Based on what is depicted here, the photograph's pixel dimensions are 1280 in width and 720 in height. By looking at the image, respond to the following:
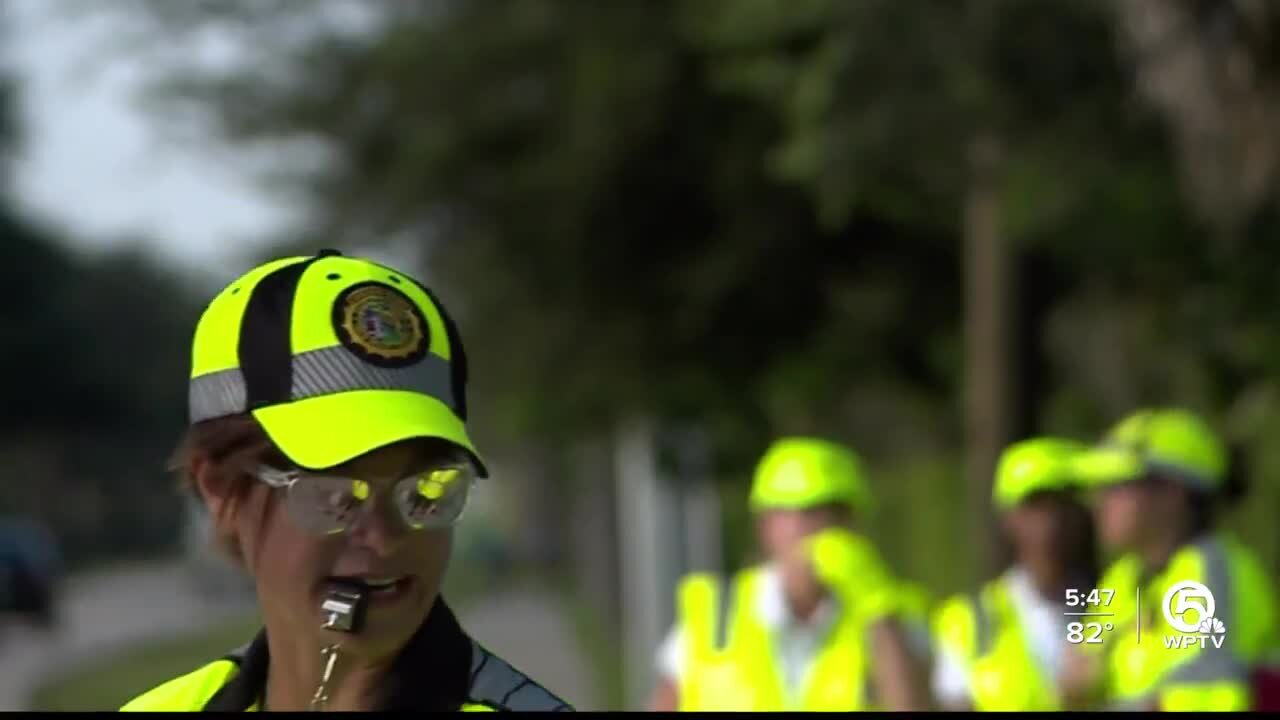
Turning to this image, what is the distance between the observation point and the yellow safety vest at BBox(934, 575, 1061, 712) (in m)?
4.63

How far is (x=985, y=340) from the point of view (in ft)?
31.1

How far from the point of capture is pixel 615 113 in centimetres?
1227

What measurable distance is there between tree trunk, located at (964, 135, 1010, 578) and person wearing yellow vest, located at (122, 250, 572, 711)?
22.3ft

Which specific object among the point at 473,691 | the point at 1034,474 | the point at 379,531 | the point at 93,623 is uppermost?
the point at 93,623

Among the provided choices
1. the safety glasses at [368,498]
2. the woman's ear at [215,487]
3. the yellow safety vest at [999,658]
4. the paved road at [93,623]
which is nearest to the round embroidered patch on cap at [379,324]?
the safety glasses at [368,498]

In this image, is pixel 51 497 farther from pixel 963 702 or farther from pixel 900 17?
pixel 963 702

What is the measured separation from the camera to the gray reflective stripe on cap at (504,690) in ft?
6.16

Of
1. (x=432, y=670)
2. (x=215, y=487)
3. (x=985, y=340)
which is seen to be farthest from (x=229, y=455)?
(x=985, y=340)

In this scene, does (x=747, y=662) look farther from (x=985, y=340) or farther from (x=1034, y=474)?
(x=985, y=340)

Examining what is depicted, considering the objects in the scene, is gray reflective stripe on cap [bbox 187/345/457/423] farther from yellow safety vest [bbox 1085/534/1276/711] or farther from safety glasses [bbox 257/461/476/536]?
yellow safety vest [bbox 1085/534/1276/711]

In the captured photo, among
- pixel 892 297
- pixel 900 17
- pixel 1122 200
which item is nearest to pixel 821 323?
pixel 892 297

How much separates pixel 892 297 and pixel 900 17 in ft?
16.5

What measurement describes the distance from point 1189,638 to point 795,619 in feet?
3.03

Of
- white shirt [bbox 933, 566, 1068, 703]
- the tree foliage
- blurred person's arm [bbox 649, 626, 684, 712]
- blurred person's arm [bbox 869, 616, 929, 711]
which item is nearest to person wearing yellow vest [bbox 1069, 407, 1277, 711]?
white shirt [bbox 933, 566, 1068, 703]
